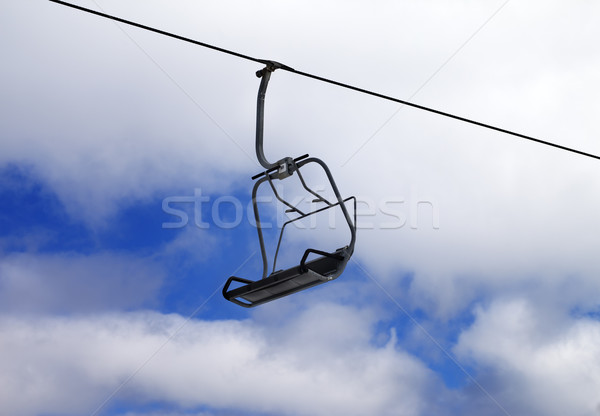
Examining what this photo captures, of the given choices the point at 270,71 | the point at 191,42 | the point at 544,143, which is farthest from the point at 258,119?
the point at 544,143

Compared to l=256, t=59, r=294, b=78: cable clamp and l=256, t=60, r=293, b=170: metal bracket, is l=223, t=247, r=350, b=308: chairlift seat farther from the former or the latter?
l=256, t=59, r=294, b=78: cable clamp

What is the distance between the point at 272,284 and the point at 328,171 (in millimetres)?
1025

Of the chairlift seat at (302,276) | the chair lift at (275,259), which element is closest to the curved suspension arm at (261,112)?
the chair lift at (275,259)

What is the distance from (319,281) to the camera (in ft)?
19.4

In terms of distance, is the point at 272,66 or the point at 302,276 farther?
the point at 272,66

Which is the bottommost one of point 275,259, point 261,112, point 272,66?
point 275,259

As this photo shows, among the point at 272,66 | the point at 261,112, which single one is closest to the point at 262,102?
the point at 261,112

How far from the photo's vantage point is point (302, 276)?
578cm

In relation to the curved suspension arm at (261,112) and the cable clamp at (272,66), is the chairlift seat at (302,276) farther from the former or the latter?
the cable clamp at (272,66)

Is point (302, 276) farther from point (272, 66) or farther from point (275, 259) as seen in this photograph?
point (272, 66)

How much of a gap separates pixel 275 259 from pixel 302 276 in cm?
64

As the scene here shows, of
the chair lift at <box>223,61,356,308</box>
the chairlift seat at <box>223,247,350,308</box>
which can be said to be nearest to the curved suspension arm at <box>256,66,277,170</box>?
the chair lift at <box>223,61,356,308</box>

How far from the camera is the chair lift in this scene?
5855 mm

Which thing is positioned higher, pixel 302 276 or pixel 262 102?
pixel 262 102
